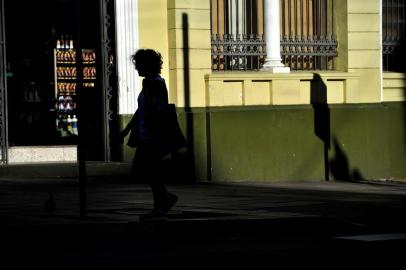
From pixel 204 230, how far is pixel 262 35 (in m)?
8.27

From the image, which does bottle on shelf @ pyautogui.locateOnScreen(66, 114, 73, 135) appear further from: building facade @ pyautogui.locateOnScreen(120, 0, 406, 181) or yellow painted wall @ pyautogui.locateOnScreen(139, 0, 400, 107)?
yellow painted wall @ pyautogui.locateOnScreen(139, 0, 400, 107)

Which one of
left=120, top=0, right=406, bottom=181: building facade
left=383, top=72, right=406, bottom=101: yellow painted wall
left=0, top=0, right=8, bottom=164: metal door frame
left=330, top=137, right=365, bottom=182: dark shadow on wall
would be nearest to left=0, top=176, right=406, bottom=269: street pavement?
left=0, top=0, right=8, bottom=164: metal door frame

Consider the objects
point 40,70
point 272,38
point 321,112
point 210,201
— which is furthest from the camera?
point 321,112

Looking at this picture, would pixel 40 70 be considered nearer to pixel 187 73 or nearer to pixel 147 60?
pixel 187 73

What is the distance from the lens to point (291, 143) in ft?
61.6

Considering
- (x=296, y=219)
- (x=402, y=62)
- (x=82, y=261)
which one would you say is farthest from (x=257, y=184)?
(x=82, y=261)

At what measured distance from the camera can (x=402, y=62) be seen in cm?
2066

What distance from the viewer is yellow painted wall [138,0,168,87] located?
1769 centimetres

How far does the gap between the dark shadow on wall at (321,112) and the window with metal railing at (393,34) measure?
73.5 inches

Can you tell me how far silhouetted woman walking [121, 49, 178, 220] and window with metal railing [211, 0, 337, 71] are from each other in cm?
719

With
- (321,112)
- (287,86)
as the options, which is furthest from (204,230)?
(321,112)

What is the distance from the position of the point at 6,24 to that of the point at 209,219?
7.05 metres

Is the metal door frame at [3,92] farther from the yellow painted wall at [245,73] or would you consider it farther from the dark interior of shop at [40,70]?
the yellow painted wall at [245,73]

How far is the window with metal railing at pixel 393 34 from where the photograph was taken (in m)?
20.5
